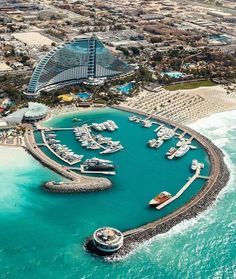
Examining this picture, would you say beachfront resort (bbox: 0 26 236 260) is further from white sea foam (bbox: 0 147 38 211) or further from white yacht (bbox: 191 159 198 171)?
white sea foam (bbox: 0 147 38 211)

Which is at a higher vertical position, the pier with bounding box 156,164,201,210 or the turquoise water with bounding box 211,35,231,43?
the pier with bounding box 156,164,201,210

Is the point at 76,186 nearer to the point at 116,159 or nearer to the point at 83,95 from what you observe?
the point at 116,159

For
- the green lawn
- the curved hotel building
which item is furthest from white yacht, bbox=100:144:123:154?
Answer: the green lawn

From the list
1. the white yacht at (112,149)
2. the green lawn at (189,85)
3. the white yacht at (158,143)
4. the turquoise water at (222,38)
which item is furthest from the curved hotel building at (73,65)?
the turquoise water at (222,38)

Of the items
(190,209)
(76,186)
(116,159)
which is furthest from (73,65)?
(190,209)

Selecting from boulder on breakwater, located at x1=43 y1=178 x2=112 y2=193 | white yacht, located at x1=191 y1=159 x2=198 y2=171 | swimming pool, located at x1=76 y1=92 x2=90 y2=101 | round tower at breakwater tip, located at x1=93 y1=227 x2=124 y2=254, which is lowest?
swimming pool, located at x1=76 y1=92 x2=90 y2=101

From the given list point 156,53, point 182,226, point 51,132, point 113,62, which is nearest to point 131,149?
point 51,132

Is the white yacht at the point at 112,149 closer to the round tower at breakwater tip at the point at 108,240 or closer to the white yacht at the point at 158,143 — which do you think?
the white yacht at the point at 158,143
